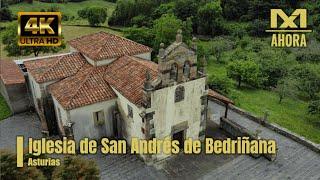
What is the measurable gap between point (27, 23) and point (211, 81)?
887 inches

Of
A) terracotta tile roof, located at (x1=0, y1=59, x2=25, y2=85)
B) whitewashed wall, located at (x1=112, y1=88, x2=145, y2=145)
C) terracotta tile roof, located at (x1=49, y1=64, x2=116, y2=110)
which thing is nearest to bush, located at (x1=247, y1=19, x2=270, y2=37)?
terracotta tile roof, located at (x1=0, y1=59, x2=25, y2=85)

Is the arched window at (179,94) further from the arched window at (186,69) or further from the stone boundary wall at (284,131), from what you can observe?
the stone boundary wall at (284,131)

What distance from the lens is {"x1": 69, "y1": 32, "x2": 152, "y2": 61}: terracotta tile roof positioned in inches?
1270

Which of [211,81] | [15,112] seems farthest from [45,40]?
[211,81]

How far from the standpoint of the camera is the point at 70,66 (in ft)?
108

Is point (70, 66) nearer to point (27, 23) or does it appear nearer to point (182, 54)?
point (27, 23)

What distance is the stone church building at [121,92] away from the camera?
26.8 meters

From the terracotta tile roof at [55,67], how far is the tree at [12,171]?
13.8 metres

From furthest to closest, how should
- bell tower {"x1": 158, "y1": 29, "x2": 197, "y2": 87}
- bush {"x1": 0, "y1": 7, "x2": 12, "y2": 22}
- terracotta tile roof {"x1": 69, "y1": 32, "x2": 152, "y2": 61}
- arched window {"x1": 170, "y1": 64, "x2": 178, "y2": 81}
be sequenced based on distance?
bush {"x1": 0, "y1": 7, "x2": 12, "y2": 22}, terracotta tile roof {"x1": 69, "y1": 32, "x2": 152, "y2": 61}, arched window {"x1": 170, "y1": 64, "x2": 178, "y2": 81}, bell tower {"x1": 158, "y1": 29, "x2": 197, "y2": 87}

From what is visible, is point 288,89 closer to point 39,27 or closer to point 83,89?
point 83,89

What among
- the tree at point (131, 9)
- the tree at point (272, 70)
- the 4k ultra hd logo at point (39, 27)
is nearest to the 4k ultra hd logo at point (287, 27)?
the tree at point (272, 70)

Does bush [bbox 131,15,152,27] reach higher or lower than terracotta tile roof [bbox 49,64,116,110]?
higher

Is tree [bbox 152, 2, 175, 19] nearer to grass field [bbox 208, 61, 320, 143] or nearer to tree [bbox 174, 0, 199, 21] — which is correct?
tree [bbox 174, 0, 199, 21]

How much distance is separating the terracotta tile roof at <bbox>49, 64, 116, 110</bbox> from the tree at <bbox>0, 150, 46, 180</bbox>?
9872 mm
